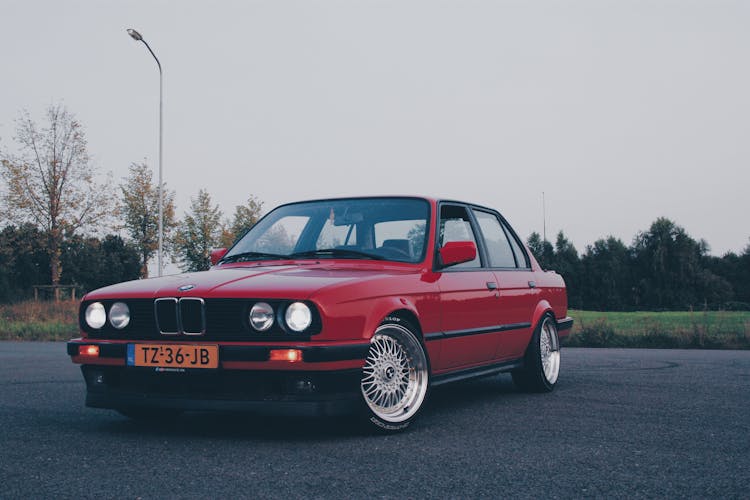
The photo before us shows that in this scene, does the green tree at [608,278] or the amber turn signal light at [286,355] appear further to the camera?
the green tree at [608,278]

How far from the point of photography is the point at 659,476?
11.9 feet

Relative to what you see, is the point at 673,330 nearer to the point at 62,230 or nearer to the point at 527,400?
the point at 527,400

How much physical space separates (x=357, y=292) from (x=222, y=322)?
774mm

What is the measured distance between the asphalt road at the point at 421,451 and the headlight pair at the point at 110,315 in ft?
2.14

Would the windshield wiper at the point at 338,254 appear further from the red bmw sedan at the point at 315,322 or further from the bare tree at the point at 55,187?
the bare tree at the point at 55,187

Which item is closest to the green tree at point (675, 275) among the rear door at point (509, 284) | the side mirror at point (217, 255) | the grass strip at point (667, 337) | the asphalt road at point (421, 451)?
the grass strip at point (667, 337)

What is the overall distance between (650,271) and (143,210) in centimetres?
6017

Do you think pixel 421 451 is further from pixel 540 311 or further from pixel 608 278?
pixel 608 278

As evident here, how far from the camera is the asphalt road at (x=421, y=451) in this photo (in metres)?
3.40

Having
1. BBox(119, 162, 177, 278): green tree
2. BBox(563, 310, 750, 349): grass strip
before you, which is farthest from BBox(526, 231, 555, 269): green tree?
BBox(563, 310, 750, 349): grass strip

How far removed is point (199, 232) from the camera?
48.9 meters

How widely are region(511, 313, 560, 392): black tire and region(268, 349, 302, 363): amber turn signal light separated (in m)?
3.03

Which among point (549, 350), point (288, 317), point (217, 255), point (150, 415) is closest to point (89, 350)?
point (150, 415)

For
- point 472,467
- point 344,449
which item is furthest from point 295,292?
point 472,467
